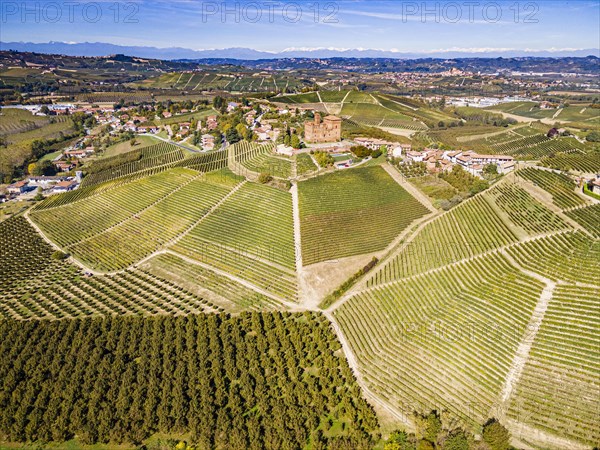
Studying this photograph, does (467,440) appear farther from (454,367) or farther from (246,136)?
(246,136)

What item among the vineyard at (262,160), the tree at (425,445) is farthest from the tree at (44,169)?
the tree at (425,445)

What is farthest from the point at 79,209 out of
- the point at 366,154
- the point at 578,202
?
the point at 578,202

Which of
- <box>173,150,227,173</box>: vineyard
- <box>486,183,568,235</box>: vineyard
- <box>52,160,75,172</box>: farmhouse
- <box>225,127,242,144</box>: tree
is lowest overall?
<box>486,183,568,235</box>: vineyard

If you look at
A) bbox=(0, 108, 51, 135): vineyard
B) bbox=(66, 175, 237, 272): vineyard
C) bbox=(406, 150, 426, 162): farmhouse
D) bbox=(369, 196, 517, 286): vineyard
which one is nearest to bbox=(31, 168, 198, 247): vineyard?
bbox=(66, 175, 237, 272): vineyard

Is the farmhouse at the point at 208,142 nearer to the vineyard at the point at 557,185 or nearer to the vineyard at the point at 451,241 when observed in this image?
the vineyard at the point at 451,241

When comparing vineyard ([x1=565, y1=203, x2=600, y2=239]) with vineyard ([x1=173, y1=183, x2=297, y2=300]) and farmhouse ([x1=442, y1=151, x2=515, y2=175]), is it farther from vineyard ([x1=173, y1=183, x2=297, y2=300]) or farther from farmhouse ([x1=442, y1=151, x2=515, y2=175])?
vineyard ([x1=173, y1=183, x2=297, y2=300])

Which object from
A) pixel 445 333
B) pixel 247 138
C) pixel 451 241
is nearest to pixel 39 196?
pixel 247 138
